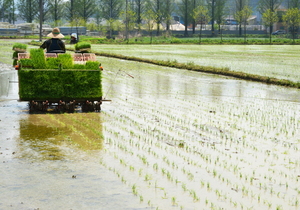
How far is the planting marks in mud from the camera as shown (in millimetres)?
6812

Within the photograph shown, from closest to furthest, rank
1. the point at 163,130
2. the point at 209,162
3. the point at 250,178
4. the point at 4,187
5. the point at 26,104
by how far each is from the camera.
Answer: the point at 4,187, the point at 250,178, the point at 209,162, the point at 163,130, the point at 26,104

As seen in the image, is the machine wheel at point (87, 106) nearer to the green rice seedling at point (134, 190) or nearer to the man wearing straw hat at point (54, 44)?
the man wearing straw hat at point (54, 44)

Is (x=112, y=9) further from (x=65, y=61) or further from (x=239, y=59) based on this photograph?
(x=65, y=61)

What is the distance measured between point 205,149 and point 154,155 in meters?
0.96

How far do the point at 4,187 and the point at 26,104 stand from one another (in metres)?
7.52

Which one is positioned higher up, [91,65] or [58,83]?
[91,65]

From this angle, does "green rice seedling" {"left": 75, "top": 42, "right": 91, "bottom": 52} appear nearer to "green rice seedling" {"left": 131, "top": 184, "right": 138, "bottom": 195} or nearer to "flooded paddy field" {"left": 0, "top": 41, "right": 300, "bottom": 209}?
"flooded paddy field" {"left": 0, "top": 41, "right": 300, "bottom": 209}

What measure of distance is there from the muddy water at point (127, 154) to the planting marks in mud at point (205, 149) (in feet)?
0.06

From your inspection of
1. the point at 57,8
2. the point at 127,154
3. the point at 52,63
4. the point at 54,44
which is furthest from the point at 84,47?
the point at 57,8

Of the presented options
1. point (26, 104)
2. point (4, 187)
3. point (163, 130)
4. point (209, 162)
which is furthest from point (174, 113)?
point (4, 187)

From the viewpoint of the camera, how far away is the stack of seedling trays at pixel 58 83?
12977 millimetres

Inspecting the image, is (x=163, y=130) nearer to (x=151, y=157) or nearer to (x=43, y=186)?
(x=151, y=157)

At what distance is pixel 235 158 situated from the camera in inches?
341

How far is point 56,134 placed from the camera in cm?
1052
